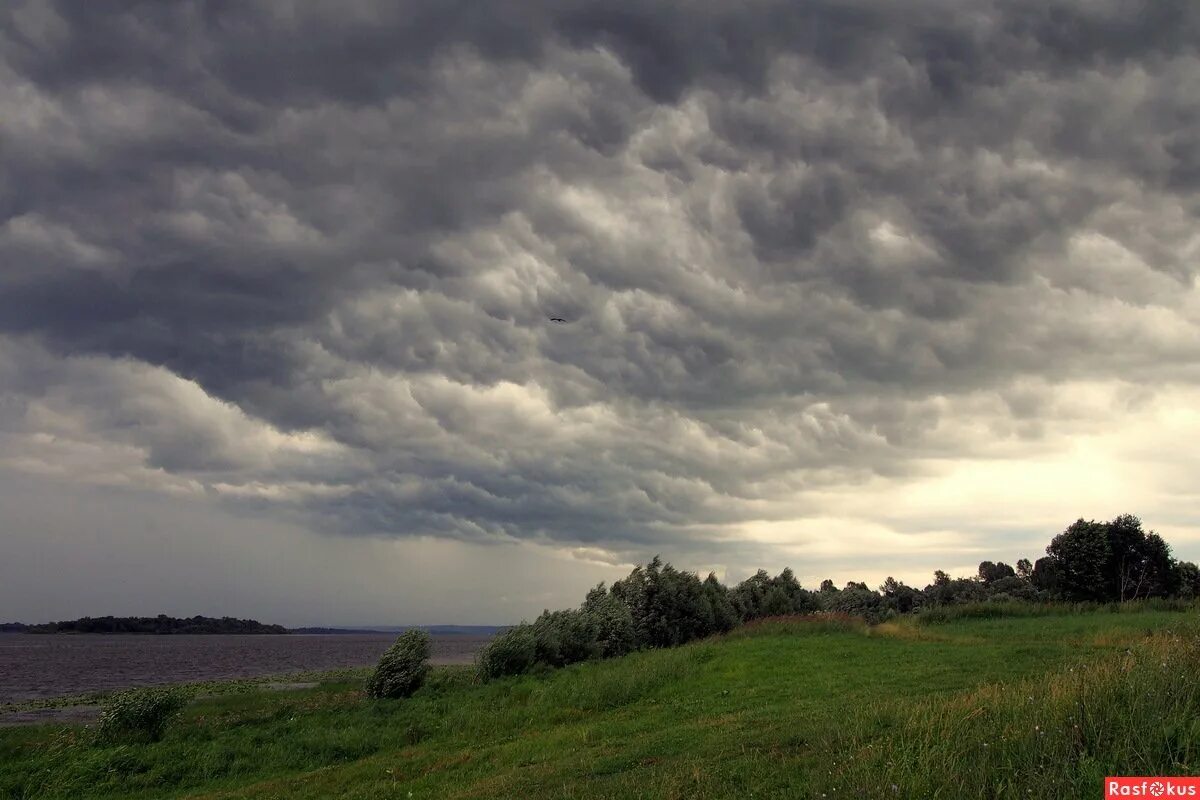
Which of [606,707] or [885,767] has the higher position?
[885,767]

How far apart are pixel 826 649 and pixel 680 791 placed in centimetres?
2360

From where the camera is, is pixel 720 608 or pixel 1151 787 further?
pixel 720 608

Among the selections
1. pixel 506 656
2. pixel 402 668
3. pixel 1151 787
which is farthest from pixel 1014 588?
pixel 1151 787

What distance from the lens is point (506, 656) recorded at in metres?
42.8

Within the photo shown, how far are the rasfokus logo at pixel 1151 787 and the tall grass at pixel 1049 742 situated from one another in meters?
0.16

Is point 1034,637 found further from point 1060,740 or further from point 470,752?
point 1060,740

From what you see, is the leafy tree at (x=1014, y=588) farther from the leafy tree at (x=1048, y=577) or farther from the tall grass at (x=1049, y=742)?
the tall grass at (x=1049, y=742)

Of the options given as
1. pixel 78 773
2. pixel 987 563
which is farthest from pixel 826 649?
pixel 987 563

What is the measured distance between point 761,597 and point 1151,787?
6053cm

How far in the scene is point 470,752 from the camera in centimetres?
2228

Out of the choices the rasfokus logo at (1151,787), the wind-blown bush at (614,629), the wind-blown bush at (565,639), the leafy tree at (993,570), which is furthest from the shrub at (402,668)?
the leafy tree at (993,570)

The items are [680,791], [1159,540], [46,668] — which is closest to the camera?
[680,791]

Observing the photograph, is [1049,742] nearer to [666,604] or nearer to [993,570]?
[666,604]

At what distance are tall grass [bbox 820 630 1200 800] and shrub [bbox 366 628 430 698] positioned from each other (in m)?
32.0
